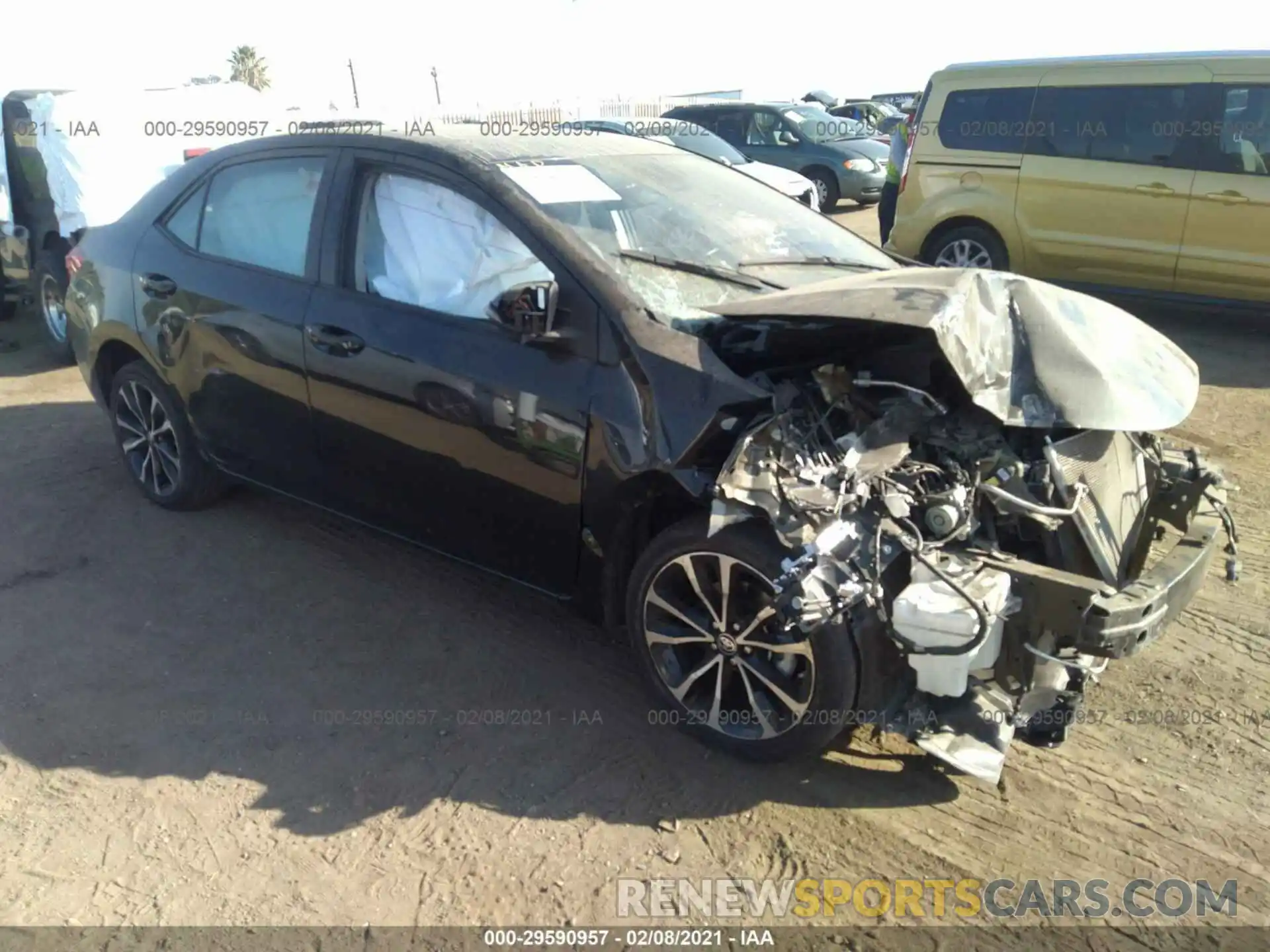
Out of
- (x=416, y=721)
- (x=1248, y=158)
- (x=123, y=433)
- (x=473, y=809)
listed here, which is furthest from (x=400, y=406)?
(x=1248, y=158)

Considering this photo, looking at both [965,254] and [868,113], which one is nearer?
[965,254]

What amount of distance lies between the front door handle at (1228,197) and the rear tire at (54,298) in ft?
28.1

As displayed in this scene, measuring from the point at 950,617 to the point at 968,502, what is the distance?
40 centimetres

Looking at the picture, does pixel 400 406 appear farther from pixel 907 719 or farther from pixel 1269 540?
pixel 1269 540

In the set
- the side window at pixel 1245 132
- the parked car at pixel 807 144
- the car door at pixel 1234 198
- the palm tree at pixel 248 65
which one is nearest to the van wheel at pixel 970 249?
the car door at pixel 1234 198

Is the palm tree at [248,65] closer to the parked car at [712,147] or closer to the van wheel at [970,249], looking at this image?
the parked car at [712,147]

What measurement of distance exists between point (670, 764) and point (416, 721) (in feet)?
2.87

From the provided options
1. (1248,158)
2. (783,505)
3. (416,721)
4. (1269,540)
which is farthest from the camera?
(1248,158)

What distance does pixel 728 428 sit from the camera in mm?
2971

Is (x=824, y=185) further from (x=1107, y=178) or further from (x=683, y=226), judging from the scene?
(x=683, y=226)

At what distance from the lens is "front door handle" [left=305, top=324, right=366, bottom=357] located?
3.71 m

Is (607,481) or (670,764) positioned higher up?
(607,481)

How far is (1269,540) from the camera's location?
14.3 ft

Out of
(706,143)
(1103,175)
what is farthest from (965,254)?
(706,143)
